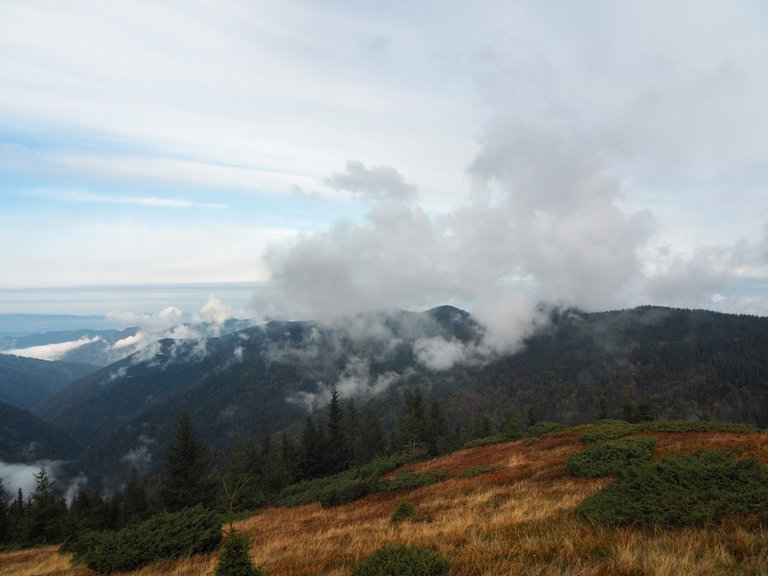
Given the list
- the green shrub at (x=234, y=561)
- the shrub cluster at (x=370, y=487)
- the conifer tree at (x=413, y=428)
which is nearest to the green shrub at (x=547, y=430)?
the shrub cluster at (x=370, y=487)

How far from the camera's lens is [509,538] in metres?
7.48

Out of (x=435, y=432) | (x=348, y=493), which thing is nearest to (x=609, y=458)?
(x=348, y=493)

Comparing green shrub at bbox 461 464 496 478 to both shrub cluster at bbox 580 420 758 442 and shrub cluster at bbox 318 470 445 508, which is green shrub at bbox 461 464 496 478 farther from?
shrub cluster at bbox 580 420 758 442

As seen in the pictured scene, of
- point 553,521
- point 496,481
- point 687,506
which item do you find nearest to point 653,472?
point 687,506

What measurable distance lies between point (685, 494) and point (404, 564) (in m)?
5.68

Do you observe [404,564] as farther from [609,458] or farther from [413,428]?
[413,428]

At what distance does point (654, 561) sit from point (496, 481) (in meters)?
11.8

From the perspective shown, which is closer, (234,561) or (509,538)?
(234,561)

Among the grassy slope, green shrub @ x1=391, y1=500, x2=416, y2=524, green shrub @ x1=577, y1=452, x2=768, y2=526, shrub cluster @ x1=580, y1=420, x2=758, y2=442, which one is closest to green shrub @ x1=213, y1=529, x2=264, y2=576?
the grassy slope

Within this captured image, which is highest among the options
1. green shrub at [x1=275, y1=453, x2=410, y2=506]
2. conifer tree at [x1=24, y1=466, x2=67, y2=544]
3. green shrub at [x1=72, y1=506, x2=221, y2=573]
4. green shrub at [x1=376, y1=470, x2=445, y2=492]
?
green shrub at [x1=72, y1=506, x2=221, y2=573]

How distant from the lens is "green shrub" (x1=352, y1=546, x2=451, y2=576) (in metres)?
5.79

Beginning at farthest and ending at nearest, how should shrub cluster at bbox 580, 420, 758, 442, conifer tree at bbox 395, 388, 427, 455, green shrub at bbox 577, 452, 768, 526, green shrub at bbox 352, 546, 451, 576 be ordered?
conifer tree at bbox 395, 388, 427, 455 < shrub cluster at bbox 580, 420, 758, 442 < green shrub at bbox 577, 452, 768, 526 < green shrub at bbox 352, 546, 451, 576

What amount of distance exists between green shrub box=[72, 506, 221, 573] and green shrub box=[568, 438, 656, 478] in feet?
40.1

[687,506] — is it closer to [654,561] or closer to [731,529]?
[731,529]
